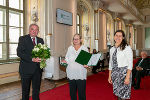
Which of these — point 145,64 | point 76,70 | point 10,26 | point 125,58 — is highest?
point 10,26

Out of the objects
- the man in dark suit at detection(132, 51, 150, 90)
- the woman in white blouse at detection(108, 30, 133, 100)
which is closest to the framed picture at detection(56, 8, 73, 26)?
the man in dark suit at detection(132, 51, 150, 90)

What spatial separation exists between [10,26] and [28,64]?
4.25 meters

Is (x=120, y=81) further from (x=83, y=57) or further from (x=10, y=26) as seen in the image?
(x=10, y=26)

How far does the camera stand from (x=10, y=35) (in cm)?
627

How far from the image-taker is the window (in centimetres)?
596

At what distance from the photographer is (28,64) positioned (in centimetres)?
257

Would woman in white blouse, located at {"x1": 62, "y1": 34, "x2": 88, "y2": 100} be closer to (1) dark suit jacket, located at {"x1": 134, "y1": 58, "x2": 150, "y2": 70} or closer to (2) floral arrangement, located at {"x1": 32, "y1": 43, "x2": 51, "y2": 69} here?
(2) floral arrangement, located at {"x1": 32, "y1": 43, "x2": 51, "y2": 69}

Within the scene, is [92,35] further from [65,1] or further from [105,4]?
[65,1]

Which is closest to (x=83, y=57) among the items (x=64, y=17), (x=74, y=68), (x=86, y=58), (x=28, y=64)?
(x=86, y=58)

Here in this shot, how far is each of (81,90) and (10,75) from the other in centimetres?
375

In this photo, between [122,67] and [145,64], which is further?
[145,64]

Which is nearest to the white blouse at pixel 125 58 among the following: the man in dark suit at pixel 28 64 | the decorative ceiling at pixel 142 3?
the man in dark suit at pixel 28 64

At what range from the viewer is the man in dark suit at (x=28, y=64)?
254 centimetres

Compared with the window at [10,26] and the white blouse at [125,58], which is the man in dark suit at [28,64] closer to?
the white blouse at [125,58]
